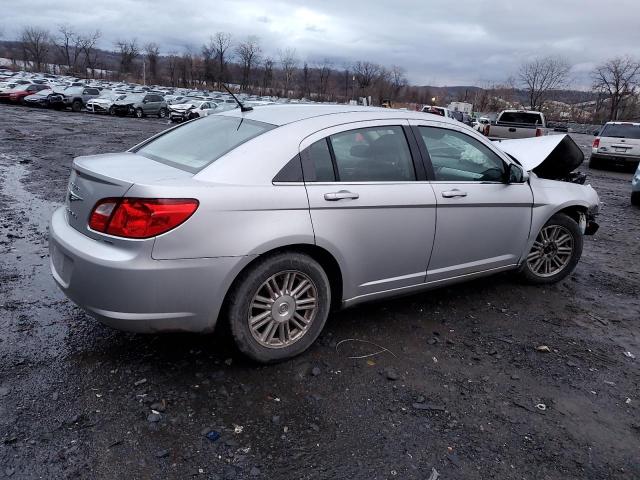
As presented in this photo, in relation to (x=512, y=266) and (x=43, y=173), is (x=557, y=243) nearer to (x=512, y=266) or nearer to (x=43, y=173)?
(x=512, y=266)

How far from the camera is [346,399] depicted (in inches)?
119

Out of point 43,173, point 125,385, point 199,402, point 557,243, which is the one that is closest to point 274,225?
point 199,402

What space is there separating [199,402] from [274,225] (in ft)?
3.70

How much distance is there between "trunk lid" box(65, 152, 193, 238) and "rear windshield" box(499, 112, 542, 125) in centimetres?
1935

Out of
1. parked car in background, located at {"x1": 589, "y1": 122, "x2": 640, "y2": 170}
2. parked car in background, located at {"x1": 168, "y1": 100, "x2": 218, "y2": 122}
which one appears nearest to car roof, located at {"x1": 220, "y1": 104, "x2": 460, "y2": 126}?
parked car in background, located at {"x1": 589, "y1": 122, "x2": 640, "y2": 170}

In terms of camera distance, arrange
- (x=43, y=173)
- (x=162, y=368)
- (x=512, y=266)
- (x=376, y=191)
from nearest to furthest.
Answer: (x=162, y=368) < (x=376, y=191) < (x=512, y=266) < (x=43, y=173)

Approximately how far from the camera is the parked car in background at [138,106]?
34125 millimetres

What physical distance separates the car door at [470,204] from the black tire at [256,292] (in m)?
1.06

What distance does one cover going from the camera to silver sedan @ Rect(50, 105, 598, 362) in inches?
111

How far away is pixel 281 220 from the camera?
3.08 meters

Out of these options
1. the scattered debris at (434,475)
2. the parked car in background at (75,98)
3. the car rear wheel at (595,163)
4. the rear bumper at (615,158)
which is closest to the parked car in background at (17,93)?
the parked car in background at (75,98)

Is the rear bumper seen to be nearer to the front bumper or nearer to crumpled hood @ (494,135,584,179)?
crumpled hood @ (494,135,584,179)

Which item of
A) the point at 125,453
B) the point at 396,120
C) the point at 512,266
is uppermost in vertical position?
the point at 396,120

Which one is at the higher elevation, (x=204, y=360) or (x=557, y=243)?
(x=557, y=243)
